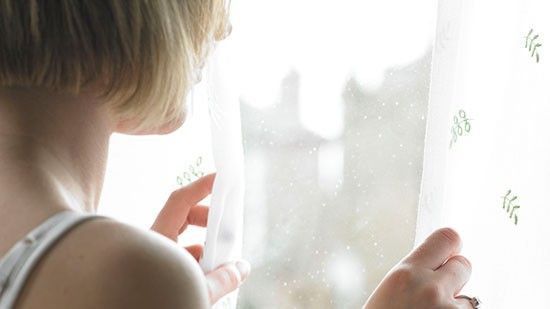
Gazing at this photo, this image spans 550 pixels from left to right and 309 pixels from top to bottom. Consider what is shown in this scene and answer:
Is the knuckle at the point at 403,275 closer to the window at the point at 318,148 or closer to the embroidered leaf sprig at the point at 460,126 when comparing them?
the embroidered leaf sprig at the point at 460,126

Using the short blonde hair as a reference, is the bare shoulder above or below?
below

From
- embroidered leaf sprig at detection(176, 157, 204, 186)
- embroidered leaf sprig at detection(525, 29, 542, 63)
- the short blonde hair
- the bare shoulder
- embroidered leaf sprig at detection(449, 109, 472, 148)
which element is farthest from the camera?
embroidered leaf sprig at detection(176, 157, 204, 186)

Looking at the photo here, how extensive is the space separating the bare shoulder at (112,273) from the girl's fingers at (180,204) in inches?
16.1

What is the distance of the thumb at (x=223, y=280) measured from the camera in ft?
3.27

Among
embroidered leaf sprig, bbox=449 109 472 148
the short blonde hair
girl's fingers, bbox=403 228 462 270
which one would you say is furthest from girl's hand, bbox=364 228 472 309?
the short blonde hair

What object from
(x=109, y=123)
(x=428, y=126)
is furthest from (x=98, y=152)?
(x=428, y=126)

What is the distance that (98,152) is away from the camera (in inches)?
32.9

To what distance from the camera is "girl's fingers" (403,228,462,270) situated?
0.87m

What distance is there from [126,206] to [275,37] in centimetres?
32

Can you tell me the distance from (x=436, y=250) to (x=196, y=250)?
36cm

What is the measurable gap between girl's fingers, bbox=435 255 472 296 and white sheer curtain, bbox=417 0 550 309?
0.05m

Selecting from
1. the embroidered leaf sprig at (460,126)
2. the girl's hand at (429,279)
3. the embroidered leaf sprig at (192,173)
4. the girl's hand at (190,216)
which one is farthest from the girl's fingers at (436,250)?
the embroidered leaf sprig at (192,173)

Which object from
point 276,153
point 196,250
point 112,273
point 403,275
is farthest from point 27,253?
point 276,153

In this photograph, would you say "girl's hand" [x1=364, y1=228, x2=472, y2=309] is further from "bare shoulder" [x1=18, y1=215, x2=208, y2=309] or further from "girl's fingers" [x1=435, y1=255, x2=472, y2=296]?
"bare shoulder" [x1=18, y1=215, x2=208, y2=309]
